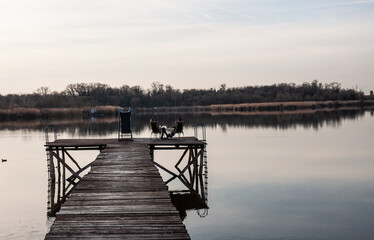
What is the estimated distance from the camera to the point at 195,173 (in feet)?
61.0

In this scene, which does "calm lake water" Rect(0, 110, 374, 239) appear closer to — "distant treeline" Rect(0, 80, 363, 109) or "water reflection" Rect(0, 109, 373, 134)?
"water reflection" Rect(0, 109, 373, 134)

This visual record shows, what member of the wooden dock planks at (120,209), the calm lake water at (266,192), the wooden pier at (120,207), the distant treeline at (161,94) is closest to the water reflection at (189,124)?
the calm lake water at (266,192)

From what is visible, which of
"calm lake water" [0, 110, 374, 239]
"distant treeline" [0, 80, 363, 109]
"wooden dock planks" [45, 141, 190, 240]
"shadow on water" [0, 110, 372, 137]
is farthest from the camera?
"distant treeline" [0, 80, 363, 109]

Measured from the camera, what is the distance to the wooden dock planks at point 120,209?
6586 millimetres

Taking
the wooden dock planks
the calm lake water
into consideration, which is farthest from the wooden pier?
the calm lake water

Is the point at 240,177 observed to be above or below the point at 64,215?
below

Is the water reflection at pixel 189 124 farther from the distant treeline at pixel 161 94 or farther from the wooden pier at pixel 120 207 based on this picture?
the distant treeline at pixel 161 94

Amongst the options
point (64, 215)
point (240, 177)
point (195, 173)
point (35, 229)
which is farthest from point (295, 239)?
point (195, 173)

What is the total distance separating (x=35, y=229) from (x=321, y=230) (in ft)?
22.1

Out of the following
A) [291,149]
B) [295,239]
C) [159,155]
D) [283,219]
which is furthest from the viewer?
[291,149]

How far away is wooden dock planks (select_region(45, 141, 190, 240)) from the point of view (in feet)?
21.6

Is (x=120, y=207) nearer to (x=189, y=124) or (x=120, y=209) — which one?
(x=120, y=209)

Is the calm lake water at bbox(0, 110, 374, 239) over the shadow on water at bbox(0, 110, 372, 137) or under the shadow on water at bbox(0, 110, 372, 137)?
under

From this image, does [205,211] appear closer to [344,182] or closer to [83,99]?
[344,182]
